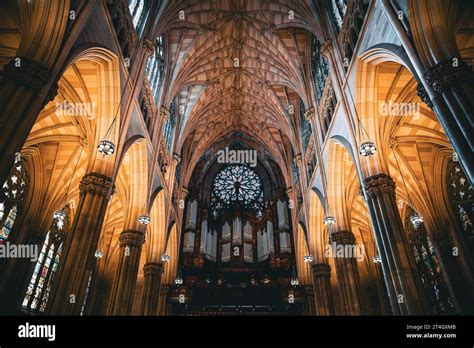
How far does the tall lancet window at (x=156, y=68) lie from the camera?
1772cm

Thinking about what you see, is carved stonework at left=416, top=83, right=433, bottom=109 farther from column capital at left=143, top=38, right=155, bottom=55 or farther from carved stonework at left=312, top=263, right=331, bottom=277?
carved stonework at left=312, top=263, right=331, bottom=277

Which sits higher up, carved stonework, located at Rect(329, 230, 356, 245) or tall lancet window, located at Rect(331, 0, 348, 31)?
tall lancet window, located at Rect(331, 0, 348, 31)

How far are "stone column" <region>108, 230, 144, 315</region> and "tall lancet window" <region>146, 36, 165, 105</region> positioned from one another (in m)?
7.61

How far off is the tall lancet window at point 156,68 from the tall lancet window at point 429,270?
16.0m

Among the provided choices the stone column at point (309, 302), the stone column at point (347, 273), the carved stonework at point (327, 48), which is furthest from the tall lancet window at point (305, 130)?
the stone column at point (309, 302)

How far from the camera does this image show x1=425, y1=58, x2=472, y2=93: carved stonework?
745 cm

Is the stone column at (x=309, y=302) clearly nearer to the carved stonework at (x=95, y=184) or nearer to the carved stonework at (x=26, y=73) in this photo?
the carved stonework at (x=95, y=184)

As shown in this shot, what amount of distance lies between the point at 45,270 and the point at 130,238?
6.12 metres

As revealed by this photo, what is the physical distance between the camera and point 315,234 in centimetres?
2033

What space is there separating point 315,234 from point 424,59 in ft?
45.0

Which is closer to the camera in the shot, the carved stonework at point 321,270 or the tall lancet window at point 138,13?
the tall lancet window at point 138,13

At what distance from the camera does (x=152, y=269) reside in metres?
19.3

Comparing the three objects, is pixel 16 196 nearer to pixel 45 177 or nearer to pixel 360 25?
pixel 45 177

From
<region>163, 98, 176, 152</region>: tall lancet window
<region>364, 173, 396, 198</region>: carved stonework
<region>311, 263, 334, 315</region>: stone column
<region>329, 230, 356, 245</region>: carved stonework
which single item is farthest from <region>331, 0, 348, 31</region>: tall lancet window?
<region>311, 263, 334, 315</region>: stone column
